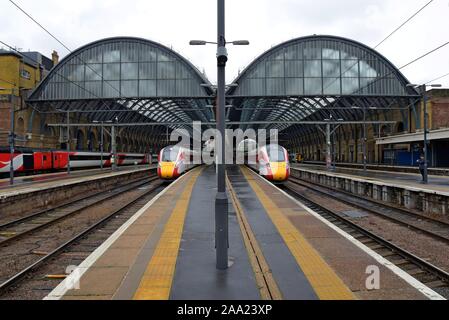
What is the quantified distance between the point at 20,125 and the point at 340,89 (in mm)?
38122

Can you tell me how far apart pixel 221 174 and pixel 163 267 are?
2101mm

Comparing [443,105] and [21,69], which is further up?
[21,69]

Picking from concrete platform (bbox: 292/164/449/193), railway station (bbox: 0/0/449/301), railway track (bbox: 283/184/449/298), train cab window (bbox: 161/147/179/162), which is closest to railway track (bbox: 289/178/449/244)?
railway station (bbox: 0/0/449/301)

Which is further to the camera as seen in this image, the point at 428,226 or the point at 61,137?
the point at 61,137

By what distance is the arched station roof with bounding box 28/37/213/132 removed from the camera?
4233 cm

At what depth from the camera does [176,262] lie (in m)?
6.96

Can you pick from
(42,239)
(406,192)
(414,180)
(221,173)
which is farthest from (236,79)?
(221,173)

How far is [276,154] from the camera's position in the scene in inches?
954

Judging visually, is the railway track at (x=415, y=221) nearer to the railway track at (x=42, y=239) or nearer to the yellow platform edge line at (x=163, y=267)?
the yellow platform edge line at (x=163, y=267)

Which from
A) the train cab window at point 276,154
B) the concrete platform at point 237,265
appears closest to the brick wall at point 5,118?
the train cab window at point 276,154

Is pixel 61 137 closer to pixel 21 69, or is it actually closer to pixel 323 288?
pixel 21 69

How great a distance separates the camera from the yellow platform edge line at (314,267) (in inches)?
212

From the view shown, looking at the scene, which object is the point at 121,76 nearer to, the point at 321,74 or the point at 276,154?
the point at 321,74
